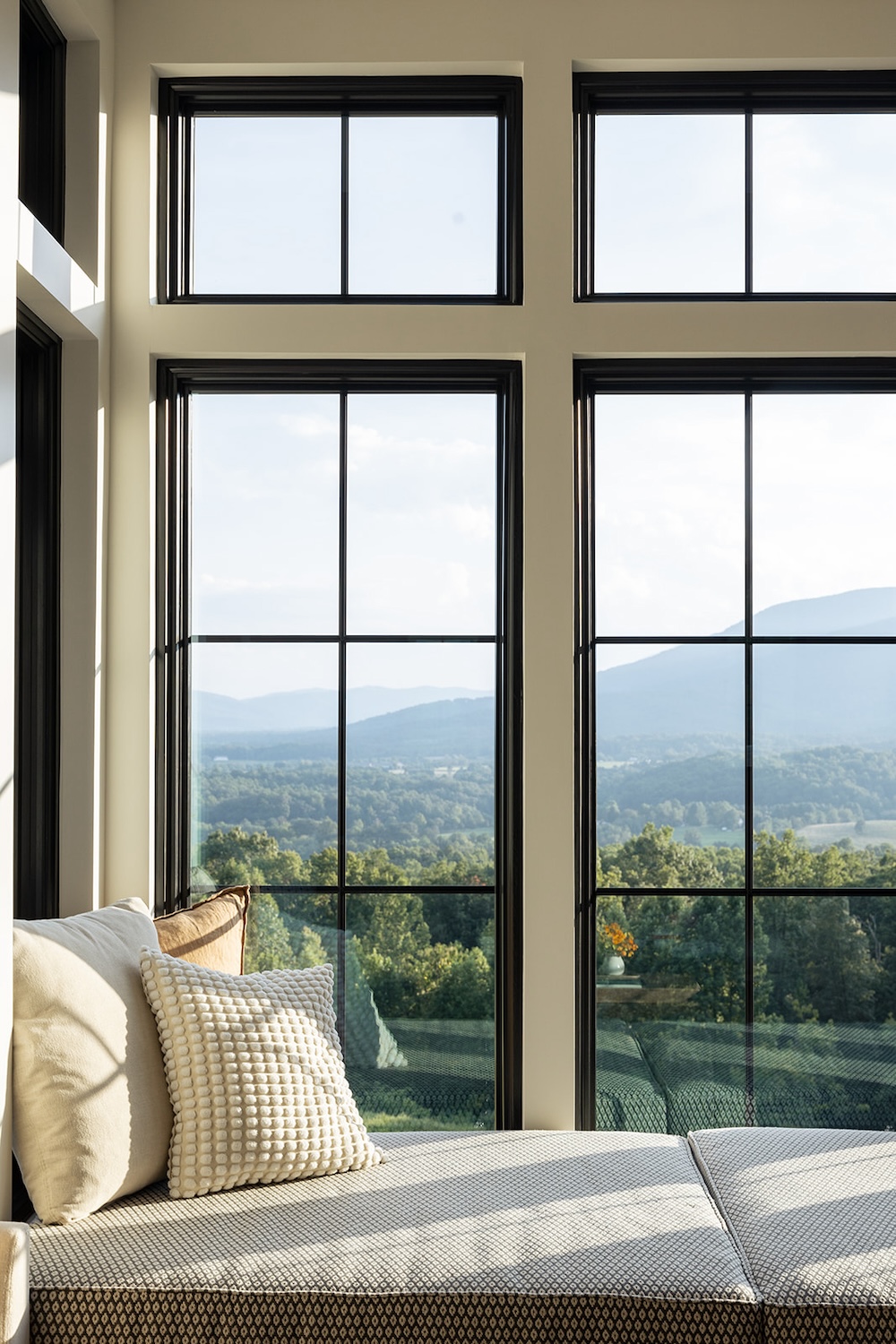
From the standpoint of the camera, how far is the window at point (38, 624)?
2387 mm

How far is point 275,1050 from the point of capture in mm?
2053

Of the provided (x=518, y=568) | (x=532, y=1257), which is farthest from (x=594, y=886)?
(x=532, y=1257)

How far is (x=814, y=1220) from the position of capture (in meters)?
1.92

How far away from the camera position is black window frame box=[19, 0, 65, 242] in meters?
2.43

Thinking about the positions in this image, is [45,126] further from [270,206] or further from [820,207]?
[820,207]

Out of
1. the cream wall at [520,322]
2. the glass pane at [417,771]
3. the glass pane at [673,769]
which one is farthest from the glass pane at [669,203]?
the glass pane at [417,771]

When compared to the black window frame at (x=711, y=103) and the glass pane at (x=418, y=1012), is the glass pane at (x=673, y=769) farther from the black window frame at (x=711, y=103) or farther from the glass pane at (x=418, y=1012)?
the black window frame at (x=711, y=103)

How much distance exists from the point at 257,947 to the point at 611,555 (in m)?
1.34

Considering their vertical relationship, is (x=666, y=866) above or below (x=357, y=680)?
below

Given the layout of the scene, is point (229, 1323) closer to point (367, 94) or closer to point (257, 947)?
point (257, 947)

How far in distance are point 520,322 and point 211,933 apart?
164 centimetres

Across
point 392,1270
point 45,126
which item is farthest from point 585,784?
point 45,126

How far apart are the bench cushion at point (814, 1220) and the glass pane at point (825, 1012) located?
0.93ft

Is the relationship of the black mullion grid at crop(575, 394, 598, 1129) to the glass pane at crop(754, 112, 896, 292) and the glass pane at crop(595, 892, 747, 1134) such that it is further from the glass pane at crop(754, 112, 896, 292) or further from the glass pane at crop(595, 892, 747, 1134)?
the glass pane at crop(754, 112, 896, 292)
